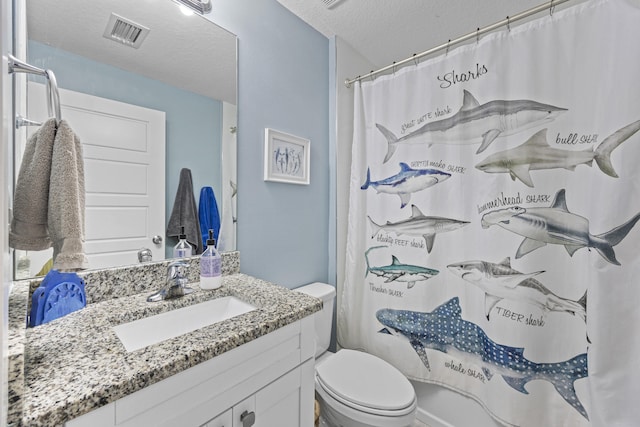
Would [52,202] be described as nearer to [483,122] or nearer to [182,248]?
[182,248]

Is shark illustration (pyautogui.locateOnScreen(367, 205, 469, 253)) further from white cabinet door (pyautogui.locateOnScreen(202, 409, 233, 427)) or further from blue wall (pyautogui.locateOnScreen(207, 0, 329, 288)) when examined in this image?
white cabinet door (pyautogui.locateOnScreen(202, 409, 233, 427))

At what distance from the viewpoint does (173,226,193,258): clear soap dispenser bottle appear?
1.15m

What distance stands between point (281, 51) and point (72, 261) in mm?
1388

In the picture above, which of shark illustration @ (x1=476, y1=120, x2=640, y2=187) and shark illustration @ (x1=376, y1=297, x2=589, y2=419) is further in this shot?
shark illustration @ (x1=376, y1=297, x2=589, y2=419)

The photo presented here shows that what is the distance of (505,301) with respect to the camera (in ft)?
4.19

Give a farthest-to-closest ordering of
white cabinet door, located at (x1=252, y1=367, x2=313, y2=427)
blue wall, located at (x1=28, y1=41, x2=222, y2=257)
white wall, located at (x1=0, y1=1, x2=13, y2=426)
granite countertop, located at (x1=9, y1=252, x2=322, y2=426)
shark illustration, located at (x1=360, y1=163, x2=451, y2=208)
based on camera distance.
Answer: shark illustration, located at (x1=360, y1=163, x2=451, y2=208)
blue wall, located at (x1=28, y1=41, x2=222, y2=257)
white cabinet door, located at (x1=252, y1=367, x2=313, y2=427)
granite countertop, located at (x1=9, y1=252, x2=322, y2=426)
white wall, located at (x1=0, y1=1, x2=13, y2=426)

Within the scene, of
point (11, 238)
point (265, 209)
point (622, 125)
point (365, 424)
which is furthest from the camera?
point (265, 209)

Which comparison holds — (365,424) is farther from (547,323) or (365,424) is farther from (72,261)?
(72,261)

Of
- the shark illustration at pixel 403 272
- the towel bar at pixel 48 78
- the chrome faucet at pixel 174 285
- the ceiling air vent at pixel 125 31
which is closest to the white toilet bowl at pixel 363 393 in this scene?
the shark illustration at pixel 403 272

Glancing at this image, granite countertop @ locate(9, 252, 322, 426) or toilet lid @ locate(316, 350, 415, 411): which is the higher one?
granite countertop @ locate(9, 252, 322, 426)

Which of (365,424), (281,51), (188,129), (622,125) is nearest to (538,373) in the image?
(365,424)

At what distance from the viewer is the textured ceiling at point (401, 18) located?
1499 millimetres

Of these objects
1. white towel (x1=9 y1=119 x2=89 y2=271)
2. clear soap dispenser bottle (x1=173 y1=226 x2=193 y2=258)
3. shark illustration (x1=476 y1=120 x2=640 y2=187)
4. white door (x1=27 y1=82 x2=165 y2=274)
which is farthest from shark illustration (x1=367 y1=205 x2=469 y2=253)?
white towel (x1=9 y1=119 x2=89 y2=271)

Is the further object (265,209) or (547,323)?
(265,209)
